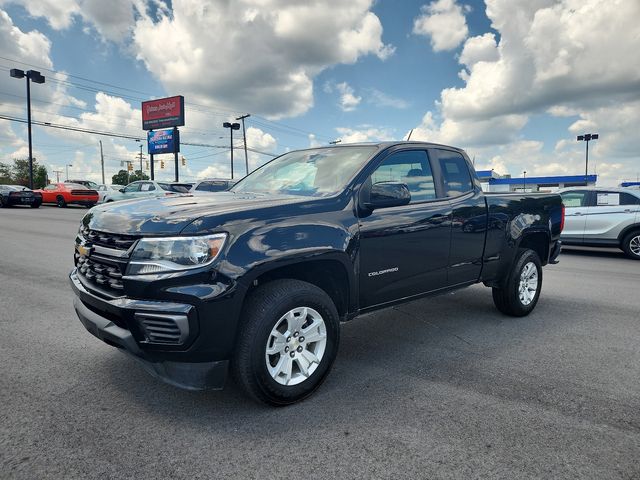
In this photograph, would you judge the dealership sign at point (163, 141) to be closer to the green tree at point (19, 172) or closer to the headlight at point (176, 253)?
the headlight at point (176, 253)

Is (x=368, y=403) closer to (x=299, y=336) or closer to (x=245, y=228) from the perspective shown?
(x=299, y=336)

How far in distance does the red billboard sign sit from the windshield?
40.2m

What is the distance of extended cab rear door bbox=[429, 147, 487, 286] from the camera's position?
4.34 metres

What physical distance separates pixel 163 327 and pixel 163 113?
4440cm

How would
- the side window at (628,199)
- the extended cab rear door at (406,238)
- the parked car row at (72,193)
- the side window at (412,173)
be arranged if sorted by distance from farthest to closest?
the parked car row at (72,193) < the side window at (628,199) < the side window at (412,173) < the extended cab rear door at (406,238)

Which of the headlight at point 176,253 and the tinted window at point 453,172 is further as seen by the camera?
the tinted window at point 453,172

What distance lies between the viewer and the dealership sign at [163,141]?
42.6 m

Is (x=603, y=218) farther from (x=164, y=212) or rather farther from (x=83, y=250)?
(x=83, y=250)

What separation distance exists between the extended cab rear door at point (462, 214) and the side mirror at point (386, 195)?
1.05 metres

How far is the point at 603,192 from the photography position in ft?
35.2

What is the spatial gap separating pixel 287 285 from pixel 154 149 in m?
44.5

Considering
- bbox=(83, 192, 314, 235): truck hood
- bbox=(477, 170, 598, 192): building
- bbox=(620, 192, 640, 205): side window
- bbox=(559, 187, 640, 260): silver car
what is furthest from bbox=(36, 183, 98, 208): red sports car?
bbox=(477, 170, 598, 192): building

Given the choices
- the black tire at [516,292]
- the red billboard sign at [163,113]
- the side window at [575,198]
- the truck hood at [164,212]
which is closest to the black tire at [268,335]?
the truck hood at [164,212]

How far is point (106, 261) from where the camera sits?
2949mm
